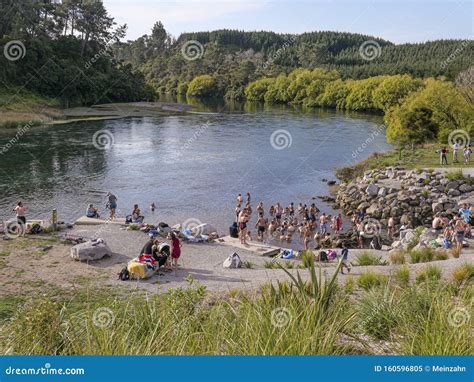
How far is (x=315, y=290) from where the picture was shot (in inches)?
308

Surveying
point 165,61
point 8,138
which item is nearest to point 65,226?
point 8,138
